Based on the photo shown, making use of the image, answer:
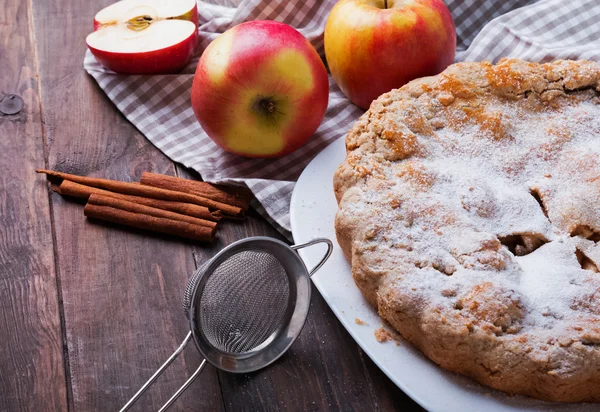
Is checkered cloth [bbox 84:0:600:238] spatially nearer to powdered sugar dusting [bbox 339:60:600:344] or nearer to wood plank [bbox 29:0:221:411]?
wood plank [bbox 29:0:221:411]

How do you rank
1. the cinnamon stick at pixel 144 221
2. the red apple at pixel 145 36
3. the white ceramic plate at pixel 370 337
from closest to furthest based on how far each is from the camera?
the white ceramic plate at pixel 370 337 < the cinnamon stick at pixel 144 221 < the red apple at pixel 145 36

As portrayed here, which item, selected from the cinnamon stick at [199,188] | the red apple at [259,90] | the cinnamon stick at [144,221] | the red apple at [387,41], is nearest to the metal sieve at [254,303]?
the cinnamon stick at [144,221]

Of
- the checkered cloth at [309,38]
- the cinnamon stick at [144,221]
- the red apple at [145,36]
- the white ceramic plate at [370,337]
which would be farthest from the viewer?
the red apple at [145,36]

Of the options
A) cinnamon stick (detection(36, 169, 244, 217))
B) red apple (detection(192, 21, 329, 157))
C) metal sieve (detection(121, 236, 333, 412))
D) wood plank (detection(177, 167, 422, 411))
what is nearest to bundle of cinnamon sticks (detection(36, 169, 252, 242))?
cinnamon stick (detection(36, 169, 244, 217))

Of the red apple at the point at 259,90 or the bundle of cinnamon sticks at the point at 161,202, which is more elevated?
the red apple at the point at 259,90

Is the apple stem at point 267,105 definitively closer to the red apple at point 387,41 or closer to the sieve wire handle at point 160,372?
the red apple at point 387,41

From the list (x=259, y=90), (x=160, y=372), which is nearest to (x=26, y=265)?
(x=160, y=372)

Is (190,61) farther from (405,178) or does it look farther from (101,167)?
(405,178)
